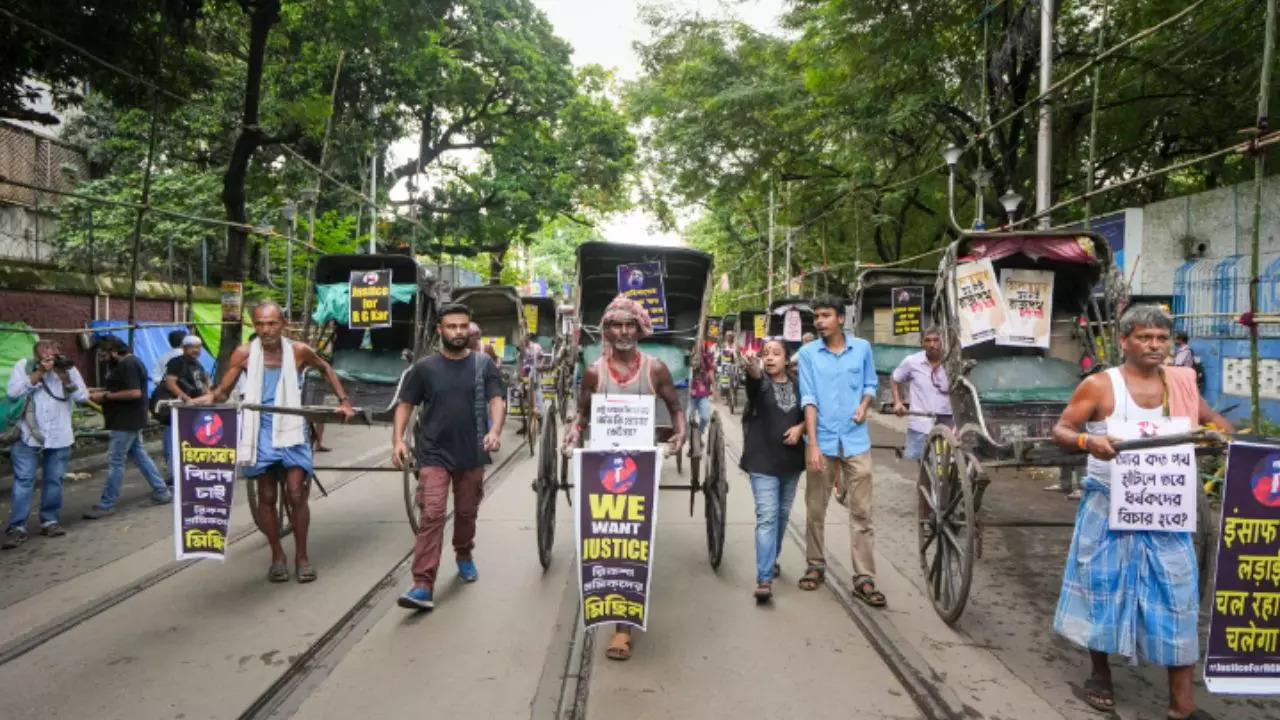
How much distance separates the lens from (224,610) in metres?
4.92

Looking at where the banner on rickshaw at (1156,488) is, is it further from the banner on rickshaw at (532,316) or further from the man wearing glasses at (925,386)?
the banner on rickshaw at (532,316)

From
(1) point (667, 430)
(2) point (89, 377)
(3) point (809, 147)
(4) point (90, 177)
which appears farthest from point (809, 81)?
(4) point (90, 177)

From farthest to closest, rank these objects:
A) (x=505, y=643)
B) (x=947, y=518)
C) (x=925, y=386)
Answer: (x=925, y=386)
(x=947, y=518)
(x=505, y=643)

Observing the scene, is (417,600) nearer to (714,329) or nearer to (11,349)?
(11,349)

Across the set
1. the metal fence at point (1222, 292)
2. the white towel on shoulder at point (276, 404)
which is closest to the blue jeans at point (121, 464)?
the white towel on shoulder at point (276, 404)

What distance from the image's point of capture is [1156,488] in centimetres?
353

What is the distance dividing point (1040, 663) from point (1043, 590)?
4.95ft

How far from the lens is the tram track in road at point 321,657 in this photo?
3615 millimetres

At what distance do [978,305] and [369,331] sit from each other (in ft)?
23.3

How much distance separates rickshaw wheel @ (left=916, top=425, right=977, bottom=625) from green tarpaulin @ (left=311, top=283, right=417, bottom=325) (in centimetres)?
602

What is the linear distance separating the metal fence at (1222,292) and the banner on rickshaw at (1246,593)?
8717 millimetres

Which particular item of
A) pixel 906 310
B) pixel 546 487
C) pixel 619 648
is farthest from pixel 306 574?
pixel 906 310

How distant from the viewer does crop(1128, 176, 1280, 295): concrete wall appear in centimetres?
1112

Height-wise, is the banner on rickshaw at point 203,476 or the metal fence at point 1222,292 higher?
the metal fence at point 1222,292
